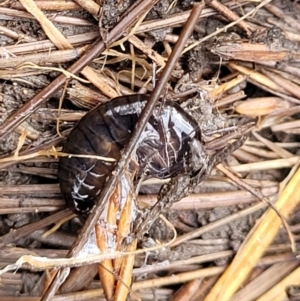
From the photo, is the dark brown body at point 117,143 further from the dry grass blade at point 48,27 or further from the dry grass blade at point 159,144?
the dry grass blade at point 48,27

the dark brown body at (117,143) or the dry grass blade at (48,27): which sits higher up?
the dry grass blade at (48,27)

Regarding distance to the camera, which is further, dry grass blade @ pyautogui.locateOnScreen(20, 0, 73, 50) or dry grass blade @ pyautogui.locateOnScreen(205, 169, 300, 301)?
dry grass blade @ pyautogui.locateOnScreen(205, 169, 300, 301)

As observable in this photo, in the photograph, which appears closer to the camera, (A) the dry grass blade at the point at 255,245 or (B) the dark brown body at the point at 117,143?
(B) the dark brown body at the point at 117,143

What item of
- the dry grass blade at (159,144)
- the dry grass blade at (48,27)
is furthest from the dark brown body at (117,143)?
the dry grass blade at (48,27)

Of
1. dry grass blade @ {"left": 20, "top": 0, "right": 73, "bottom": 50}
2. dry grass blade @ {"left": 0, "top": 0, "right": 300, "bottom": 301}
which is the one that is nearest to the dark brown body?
dry grass blade @ {"left": 0, "top": 0, "right": 300, "bottom": 301}

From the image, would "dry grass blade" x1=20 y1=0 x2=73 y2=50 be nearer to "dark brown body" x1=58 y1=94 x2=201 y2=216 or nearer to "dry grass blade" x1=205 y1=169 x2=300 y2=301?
"dark brown body" x1=58 y1=94 x2=201 y2=216

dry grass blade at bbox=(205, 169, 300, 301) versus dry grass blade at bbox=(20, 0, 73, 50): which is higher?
dry grass blade at bbox=(20, 0, 73, 50)

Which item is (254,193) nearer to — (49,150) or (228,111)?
(228,111)

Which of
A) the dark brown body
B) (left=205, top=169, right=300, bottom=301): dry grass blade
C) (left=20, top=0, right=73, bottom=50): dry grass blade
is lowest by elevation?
(left=205, top=169, right=300, bottom=301): dry grass blade

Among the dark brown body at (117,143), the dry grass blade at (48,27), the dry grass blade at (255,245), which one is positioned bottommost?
the dry grass blade at (255,245)
